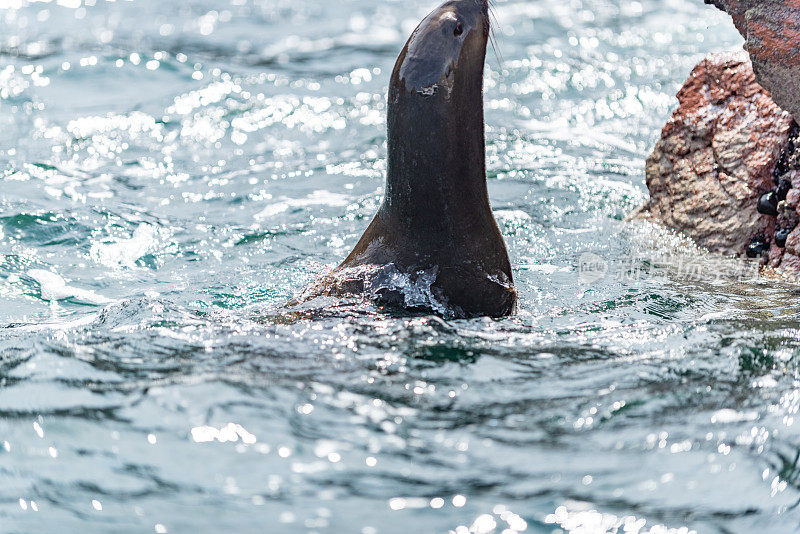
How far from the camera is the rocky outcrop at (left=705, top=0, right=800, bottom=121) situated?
13.9 ft

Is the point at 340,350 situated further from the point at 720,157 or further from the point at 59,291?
the point at 720,157

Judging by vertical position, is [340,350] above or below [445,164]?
below

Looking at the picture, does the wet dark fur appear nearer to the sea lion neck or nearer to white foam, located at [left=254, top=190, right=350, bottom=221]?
the sea lion neck

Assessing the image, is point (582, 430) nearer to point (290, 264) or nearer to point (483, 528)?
point (483, 528)

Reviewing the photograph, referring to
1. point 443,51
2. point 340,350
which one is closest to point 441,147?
point 443,51

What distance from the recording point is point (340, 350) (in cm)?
324

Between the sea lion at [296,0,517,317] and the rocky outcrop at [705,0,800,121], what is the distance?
4.45 ft

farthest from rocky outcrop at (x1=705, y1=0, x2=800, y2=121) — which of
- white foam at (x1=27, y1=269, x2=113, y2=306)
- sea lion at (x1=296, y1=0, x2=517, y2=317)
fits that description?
white foam at (x1=27, y1=269, x2=113, y2=306)

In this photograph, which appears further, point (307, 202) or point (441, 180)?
point (307, 202)

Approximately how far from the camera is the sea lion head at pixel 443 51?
3791mm

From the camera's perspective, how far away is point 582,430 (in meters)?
2.63

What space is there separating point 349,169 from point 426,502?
18.1ft

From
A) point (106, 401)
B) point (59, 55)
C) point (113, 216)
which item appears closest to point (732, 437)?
point (106, 401)

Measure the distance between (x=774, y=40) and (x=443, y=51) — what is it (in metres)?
1.65
